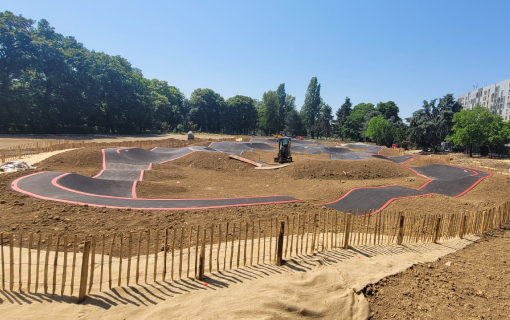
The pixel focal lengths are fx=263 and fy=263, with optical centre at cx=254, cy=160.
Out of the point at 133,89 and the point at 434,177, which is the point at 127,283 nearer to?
the point at 434,177

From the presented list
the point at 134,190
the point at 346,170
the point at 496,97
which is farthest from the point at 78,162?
the point at 496,97

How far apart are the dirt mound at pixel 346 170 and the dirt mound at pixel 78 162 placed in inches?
615

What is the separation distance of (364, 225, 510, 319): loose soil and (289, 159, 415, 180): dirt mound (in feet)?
47.3

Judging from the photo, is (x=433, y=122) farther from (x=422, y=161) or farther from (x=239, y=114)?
(x=239, y=114)

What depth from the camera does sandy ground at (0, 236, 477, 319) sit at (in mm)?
4398

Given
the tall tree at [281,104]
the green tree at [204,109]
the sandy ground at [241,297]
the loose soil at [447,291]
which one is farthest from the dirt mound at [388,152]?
the green tree at [204,109]

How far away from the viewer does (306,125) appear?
8662 cm

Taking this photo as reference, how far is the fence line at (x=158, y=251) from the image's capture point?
482 centimetres

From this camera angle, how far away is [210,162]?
81.9 ft

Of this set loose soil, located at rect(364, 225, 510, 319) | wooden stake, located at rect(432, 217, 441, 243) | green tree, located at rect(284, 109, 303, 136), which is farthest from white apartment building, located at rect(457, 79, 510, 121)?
loose soil, located at rect(364, 225, 510, 319)

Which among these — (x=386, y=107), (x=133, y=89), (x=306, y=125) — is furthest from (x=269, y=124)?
(x=133, y=89)

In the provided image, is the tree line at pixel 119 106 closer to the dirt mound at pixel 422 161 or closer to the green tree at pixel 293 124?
the green tree at pixel 293 124

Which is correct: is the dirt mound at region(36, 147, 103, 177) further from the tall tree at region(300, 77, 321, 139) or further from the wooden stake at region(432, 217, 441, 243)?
the tall tree at region(300, 77, 321, 139)

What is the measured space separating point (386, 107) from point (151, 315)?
9409cm
